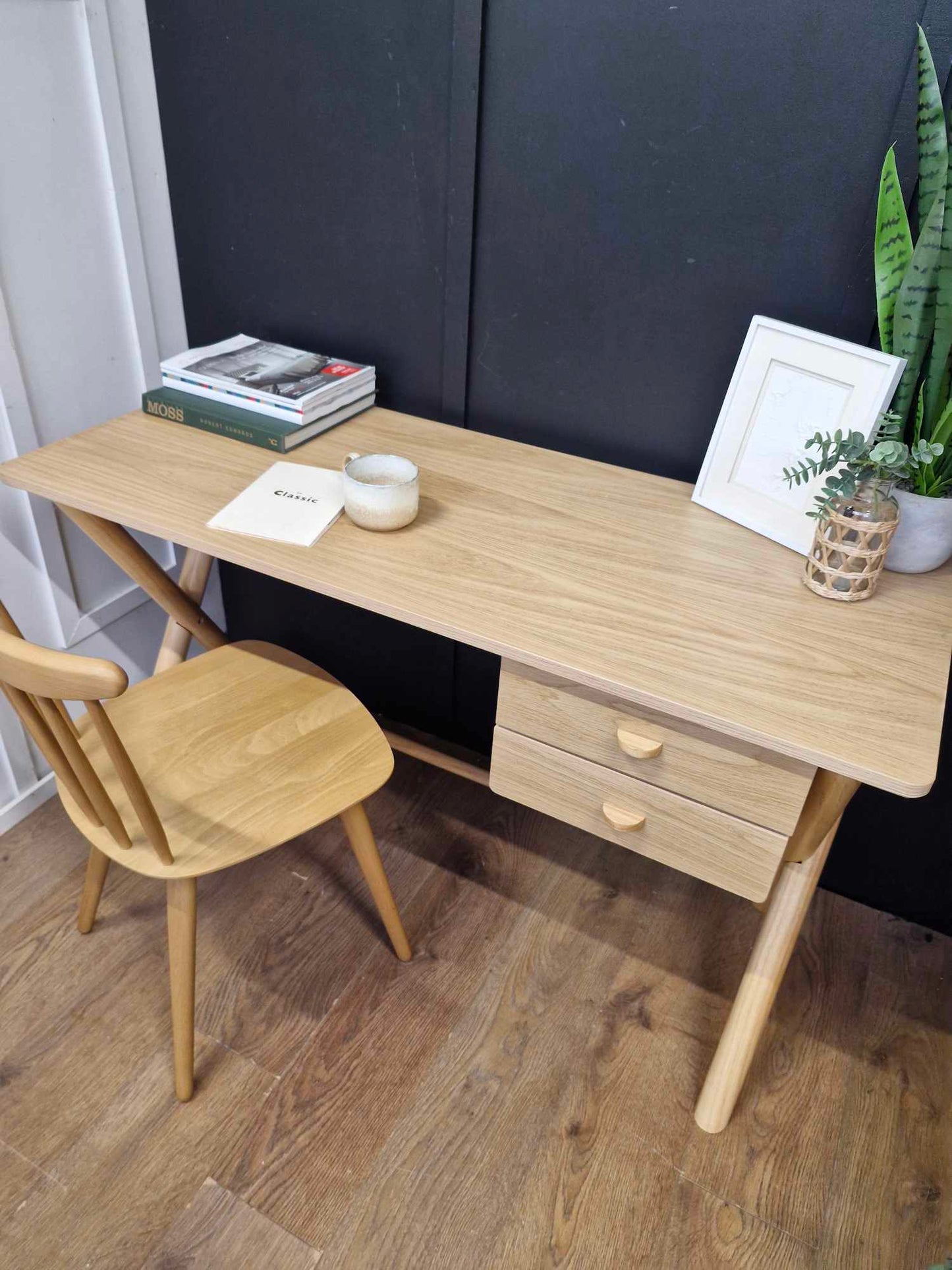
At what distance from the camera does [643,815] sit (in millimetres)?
1081

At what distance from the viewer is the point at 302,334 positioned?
1.63m

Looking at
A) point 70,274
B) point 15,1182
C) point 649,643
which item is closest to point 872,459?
point 649,643

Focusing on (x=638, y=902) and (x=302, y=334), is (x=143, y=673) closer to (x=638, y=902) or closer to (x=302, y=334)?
(x=302, y=334)

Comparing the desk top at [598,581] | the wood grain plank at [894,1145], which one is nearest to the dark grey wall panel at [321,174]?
the desk top at [598,581]

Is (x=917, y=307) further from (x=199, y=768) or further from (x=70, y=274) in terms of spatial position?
(x=70, y=274)

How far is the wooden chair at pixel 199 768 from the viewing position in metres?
1.02

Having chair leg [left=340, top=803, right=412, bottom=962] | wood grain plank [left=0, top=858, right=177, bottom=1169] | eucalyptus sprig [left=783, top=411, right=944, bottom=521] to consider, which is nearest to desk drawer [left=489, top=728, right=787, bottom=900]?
chair leg [left=340, top=803, right=412, bottom=962]

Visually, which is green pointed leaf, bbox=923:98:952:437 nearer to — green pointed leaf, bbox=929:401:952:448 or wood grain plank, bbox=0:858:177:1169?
green pointed leaf, bbox=929:401:952:448

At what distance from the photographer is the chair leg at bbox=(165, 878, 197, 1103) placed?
1.14 metres

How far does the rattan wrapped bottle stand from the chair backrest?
802 millimetres

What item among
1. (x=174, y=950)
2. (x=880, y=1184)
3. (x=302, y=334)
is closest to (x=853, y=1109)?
(x=880, y=1184)

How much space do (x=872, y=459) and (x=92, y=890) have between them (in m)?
1.29

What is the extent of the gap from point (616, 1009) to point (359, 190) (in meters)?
1.38

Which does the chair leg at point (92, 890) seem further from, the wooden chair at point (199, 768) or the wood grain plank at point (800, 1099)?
the wood grain plank at point (800, 1099)
